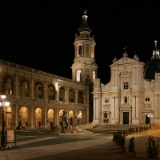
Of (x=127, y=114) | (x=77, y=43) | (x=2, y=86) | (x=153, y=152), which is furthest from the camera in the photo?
(x=77, y=43)

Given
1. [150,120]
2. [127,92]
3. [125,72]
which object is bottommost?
[150,120]

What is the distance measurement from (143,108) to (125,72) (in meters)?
9.37

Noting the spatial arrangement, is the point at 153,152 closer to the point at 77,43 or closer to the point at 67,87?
the point at 67,87

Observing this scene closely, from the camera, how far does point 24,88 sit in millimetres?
62844

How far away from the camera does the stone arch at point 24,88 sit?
6066cm

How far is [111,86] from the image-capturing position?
74438 millimetres

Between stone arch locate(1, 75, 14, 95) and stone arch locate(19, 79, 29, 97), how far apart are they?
250cm

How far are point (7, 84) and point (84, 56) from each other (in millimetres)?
27822

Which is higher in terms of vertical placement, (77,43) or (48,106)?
(77,43)

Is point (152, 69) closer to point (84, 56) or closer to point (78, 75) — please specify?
point (84, 56)

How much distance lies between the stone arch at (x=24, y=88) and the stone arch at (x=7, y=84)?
2.50 m

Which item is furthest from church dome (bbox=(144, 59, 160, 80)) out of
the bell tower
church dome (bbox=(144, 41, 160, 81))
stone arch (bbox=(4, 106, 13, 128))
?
stone arch (bbox=(4, 106, 13, 128))

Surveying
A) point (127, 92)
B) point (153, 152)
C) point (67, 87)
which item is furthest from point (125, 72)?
point (153, 152)

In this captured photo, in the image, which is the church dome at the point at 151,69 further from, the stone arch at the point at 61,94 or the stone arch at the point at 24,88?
the stone arch at the point at 24,88
